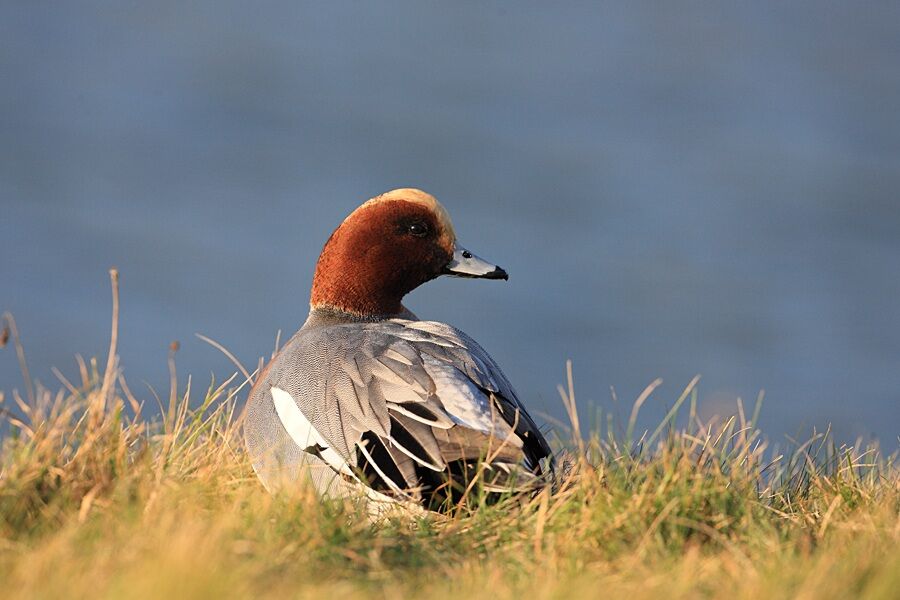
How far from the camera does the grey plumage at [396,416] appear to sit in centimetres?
376

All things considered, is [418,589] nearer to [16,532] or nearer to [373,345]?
[16,532]

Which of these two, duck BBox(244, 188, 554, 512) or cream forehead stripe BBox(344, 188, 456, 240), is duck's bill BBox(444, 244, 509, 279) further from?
duck BBox(244, 188, 554, 512)

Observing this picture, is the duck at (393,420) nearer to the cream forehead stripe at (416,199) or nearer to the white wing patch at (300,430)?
the white wing patch at (300,430)

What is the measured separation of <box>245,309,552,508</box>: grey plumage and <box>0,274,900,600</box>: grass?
0.43 ft

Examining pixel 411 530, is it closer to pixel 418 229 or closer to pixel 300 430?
pixel 300 430

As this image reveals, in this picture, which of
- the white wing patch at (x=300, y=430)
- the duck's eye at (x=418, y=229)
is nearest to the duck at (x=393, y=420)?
the white wing patch at (x=300, y=430)

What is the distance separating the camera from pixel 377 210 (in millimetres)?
5109

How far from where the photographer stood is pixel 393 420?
392 centimetres

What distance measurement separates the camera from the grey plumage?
3.76m

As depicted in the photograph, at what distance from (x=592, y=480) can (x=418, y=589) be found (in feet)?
2.42

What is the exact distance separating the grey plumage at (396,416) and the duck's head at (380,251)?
593 mm

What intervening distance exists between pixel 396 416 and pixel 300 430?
38 centimetres

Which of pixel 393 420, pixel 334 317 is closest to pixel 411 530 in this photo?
pixel 393 420

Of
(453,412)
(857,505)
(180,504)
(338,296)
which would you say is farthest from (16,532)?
(857,505)
